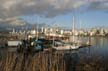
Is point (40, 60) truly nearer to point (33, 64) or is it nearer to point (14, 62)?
point (33, 64)

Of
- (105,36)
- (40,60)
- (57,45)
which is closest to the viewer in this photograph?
(40,60)

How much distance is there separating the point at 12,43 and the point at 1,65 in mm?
39912

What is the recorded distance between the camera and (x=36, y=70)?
8.27m

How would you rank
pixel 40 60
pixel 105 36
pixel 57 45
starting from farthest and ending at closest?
pixel 105 36 < pixel 57 45 < pixel 40 60

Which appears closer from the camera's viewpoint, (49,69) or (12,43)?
(49,69)

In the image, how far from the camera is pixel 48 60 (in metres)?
8.37

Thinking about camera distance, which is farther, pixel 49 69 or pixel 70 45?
pixel 70 45

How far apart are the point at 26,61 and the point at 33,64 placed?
47cm

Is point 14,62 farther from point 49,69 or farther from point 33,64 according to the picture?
point 49,69

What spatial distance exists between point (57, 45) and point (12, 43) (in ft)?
29.6

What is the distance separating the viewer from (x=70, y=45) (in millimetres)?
48281

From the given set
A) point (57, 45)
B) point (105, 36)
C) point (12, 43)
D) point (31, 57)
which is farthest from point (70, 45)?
point (105, 36)

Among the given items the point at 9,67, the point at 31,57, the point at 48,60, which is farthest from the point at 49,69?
the point at 9,67

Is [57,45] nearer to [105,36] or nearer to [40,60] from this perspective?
[40,60]
